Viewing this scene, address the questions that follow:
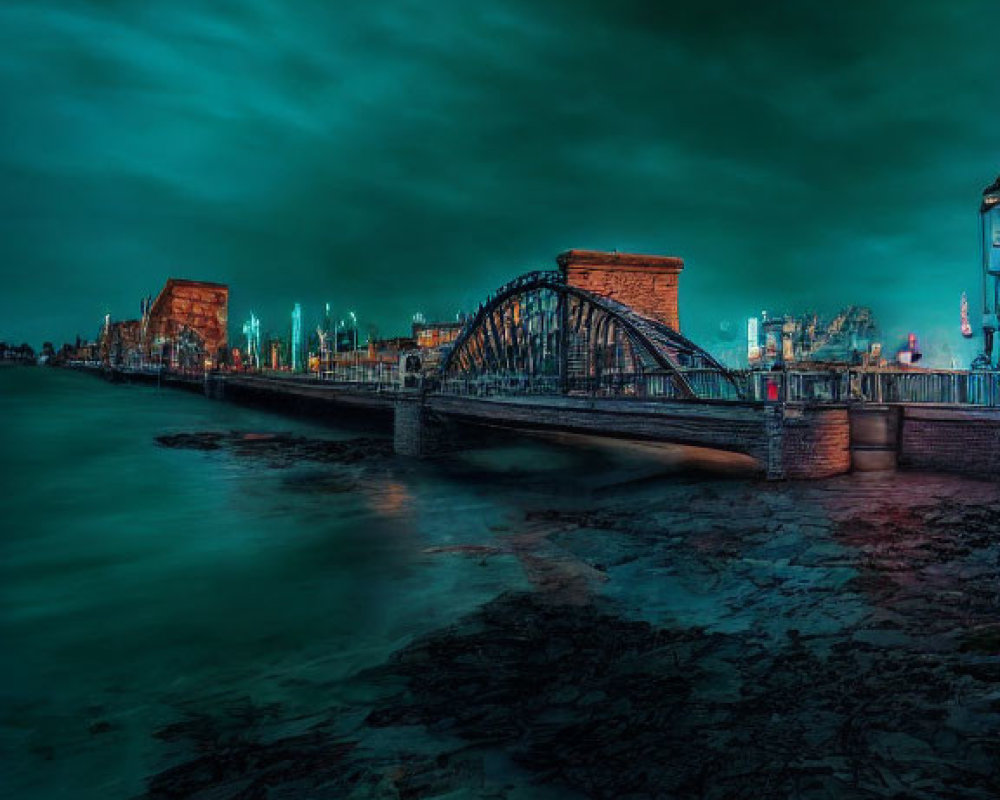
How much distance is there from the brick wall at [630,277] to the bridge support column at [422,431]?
11.2 m

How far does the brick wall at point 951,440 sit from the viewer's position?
18.0m

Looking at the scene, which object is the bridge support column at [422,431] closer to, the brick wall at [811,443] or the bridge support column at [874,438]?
the brick wall at [811,443]

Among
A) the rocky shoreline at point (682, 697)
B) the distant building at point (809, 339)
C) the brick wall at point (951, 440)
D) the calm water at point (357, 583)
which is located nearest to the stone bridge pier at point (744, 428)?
the calm water at point (357, 583)

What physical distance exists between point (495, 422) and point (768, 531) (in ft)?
49.5

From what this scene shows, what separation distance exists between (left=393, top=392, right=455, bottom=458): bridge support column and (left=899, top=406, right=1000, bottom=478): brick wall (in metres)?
19.3

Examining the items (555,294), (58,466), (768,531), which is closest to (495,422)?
(555,294)

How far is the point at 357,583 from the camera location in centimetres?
1306

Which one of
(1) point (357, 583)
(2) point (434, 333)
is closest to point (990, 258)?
(1) point (357, 583)

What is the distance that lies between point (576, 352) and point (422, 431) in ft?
32.7

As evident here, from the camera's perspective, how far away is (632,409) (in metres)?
20.3

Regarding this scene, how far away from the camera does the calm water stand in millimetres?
7684

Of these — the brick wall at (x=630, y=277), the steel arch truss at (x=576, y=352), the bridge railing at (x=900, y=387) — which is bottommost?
the bridge railing at (x=900, y=387)

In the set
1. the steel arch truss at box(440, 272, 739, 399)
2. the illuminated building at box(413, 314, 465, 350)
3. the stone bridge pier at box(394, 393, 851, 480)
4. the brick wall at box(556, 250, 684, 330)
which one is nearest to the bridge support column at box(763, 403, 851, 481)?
the stone bridge pier at box(394, 393, 851, 480)

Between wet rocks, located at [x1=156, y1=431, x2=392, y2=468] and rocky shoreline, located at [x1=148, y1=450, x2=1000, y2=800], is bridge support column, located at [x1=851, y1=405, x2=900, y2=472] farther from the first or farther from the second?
wet rocks, located at [x1=156, y1=431, x2=392, y2=468]
